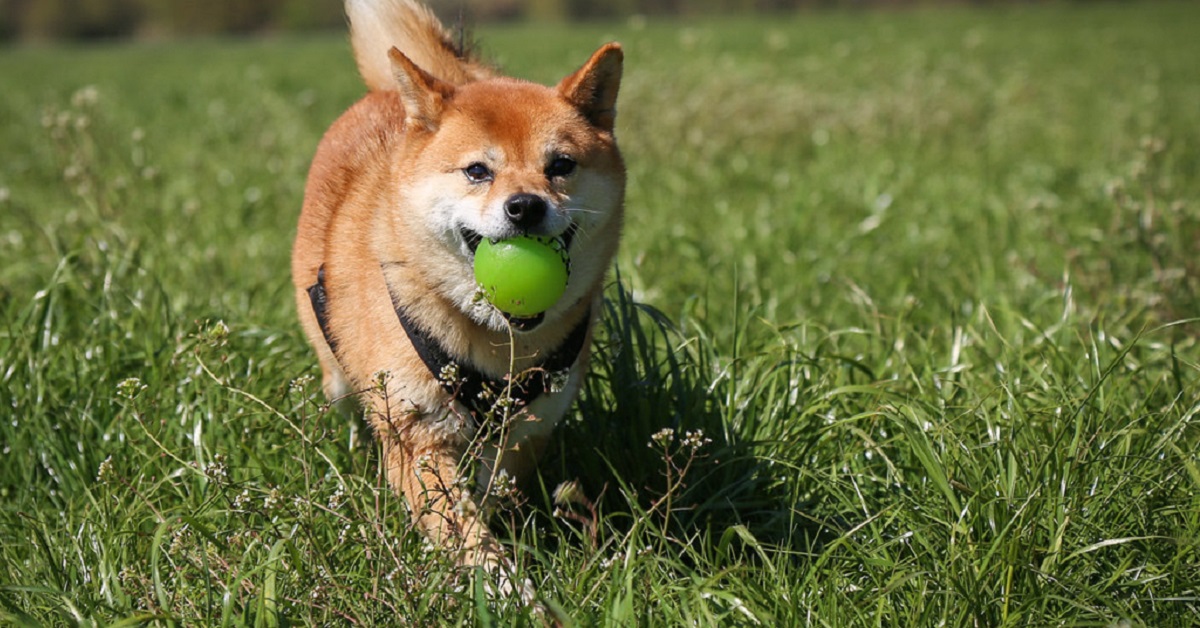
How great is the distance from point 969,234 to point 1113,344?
210 cm

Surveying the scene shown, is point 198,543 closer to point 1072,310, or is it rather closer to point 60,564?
point 60,564

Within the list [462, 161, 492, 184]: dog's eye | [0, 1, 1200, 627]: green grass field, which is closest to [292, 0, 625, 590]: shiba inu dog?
[462, 161, 492, 184]: dog's eye

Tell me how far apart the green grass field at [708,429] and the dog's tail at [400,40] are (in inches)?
37.4

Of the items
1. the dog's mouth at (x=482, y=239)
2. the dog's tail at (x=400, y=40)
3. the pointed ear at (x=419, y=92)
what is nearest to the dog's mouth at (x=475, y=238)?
the dog's mouth at (x=482, y=239)

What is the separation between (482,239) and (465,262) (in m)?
0.11

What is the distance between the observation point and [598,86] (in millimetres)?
2916

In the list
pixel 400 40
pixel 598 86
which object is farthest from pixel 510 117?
pixel 400 40

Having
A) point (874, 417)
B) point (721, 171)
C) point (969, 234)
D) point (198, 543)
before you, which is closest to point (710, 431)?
point (874, 417)

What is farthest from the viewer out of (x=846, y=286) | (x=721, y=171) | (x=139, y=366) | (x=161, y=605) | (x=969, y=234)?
(x=721, y=171)

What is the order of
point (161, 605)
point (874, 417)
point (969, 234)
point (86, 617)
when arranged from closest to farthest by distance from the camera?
1. point (161, 605)
2. point (86, 617)
3. point (874, 417)
4. point (969, 234)

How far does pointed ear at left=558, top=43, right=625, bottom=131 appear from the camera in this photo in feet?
9.28

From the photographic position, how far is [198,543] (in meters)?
2.32

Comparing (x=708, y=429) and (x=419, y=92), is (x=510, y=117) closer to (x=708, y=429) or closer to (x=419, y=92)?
(x=419, y=92)

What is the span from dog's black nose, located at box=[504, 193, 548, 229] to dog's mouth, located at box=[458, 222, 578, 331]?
87mm
